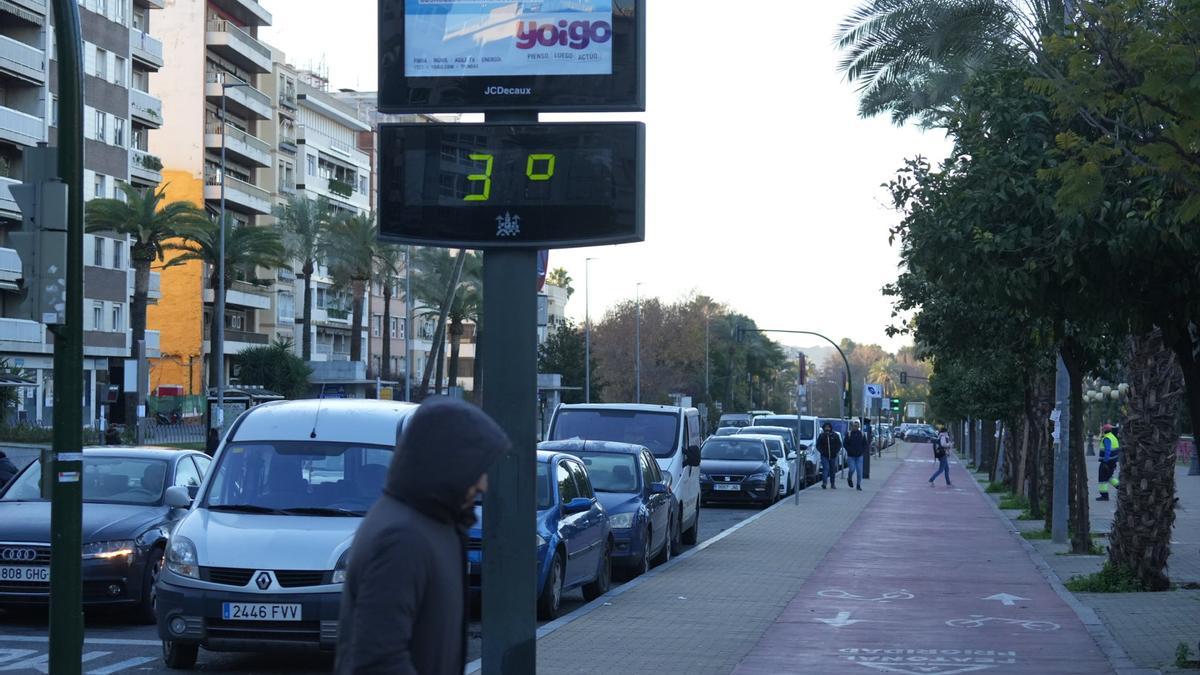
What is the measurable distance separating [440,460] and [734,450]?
108ft

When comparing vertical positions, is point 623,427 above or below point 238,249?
below

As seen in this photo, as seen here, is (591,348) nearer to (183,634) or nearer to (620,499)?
(620,499)

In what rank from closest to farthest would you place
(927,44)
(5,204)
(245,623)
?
(245,623), (927,44), (5,204)

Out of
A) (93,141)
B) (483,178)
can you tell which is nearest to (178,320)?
(93,141)

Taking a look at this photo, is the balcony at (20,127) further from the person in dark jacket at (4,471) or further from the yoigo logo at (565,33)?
the yoigo logo at (565,33)

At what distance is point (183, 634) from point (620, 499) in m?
8.52

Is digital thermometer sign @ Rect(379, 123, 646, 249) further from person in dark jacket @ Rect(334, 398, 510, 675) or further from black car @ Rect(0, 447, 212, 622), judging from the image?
black car @ Rect(0, 447, 212, 622)

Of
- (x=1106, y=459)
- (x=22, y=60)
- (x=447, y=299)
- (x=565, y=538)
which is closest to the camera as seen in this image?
(x=565, y=538)

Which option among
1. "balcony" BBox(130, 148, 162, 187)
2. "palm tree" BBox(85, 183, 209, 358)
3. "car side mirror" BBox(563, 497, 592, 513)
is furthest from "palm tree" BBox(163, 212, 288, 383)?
"car side mirror" BBox(563, 497, 592, 513)

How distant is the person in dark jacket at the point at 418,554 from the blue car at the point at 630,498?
13.8 metres

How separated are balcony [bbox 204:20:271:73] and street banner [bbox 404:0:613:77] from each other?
7643 cm

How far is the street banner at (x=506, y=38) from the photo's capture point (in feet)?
24.6

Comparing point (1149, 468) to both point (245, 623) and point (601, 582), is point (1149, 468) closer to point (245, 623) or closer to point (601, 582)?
point (601, 582)

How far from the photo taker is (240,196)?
8231 centimetres
